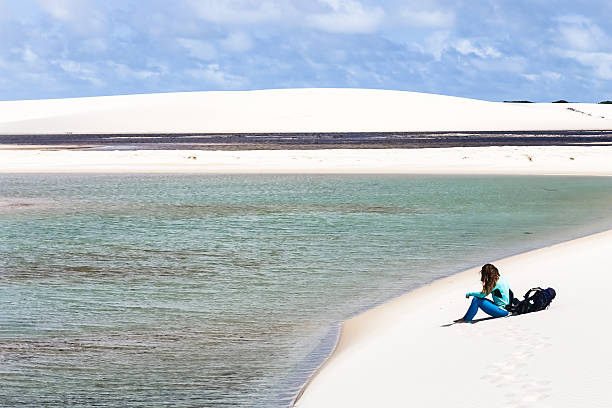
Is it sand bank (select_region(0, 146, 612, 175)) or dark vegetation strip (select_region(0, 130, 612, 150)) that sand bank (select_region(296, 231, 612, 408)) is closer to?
sand bank (select_region(0, 146, 612, 175))

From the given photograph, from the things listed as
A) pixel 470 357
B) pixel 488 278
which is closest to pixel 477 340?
pixel 470 357

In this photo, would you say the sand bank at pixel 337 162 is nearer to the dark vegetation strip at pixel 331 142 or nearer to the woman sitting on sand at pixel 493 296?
the dark vegetation strip at pixel 331 142

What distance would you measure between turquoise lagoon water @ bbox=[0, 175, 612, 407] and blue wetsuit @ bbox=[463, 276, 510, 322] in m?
1.44

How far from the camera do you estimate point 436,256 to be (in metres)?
15.5

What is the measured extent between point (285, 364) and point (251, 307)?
2.66m

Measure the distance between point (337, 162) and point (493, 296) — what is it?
34684 mm

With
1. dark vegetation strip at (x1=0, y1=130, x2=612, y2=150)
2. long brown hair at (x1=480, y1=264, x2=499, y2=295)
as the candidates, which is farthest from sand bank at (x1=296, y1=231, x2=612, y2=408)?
dark vegetation strip at (x1=0, y1=130, x2=612, y2=150)

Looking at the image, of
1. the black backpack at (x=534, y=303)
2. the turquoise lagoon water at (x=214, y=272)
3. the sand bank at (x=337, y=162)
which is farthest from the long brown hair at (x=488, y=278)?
the sand bank at (x=337, y=162)

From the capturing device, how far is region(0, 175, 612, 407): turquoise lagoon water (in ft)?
27.7

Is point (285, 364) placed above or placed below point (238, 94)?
below

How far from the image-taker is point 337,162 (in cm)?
4412

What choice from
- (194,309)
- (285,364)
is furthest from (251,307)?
(285,364)

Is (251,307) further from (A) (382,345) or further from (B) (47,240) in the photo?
(B) (47,240)

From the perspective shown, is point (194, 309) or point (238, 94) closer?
point (194, 309)
